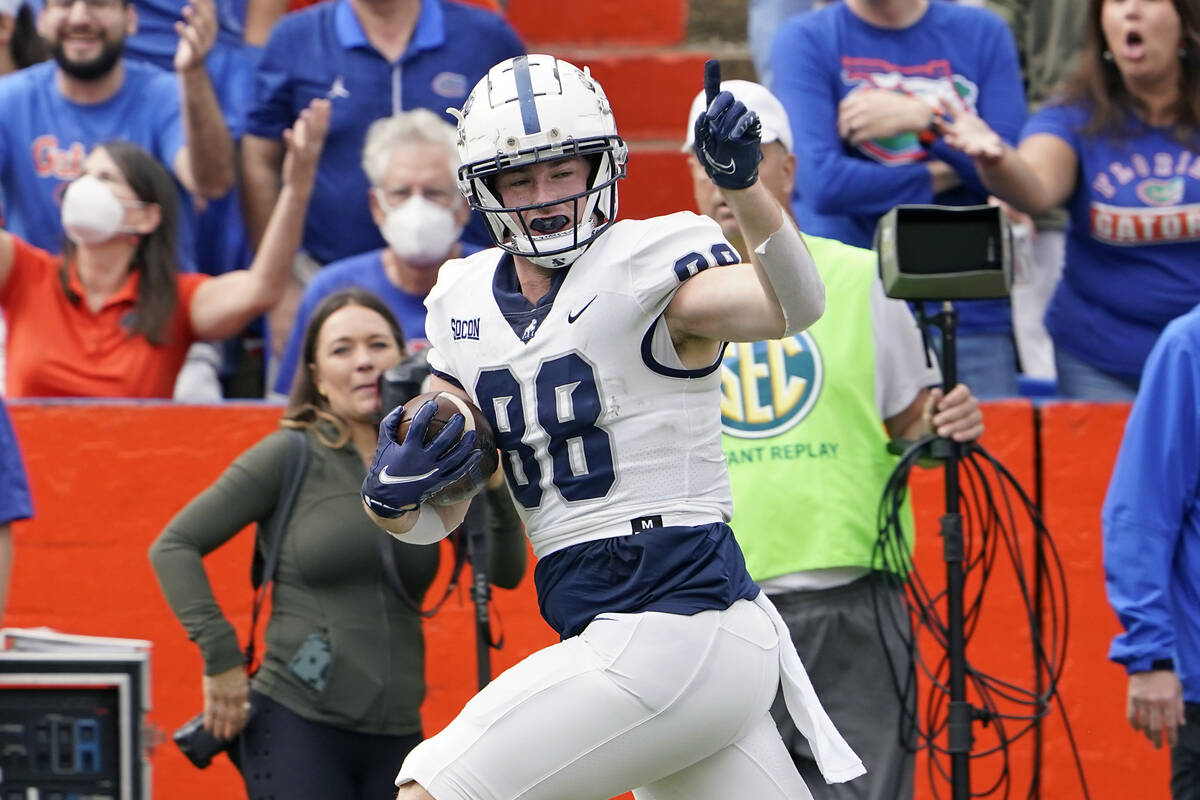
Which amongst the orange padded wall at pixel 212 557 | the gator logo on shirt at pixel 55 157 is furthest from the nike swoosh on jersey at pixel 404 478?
the gator logo on shirt at pixel 55 157

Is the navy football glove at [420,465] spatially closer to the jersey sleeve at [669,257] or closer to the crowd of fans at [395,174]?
the jersey sleeve at [669,257]

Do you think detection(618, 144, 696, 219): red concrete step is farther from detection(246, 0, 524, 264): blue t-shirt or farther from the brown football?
the brown football

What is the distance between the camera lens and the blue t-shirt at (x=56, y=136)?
21.2 feet

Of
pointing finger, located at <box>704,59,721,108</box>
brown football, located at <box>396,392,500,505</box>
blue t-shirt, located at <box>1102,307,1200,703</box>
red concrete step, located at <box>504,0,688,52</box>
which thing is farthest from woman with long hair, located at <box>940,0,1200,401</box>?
red concrete step, located at <box>504,0,688,52</box>

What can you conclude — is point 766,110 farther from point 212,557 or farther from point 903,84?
point 212,557

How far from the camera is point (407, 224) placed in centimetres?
580

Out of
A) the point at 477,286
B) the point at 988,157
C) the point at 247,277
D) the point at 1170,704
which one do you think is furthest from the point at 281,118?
the point at 1170,704

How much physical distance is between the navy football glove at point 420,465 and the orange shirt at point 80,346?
267 centimetres

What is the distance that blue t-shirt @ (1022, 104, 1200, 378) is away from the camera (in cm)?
571

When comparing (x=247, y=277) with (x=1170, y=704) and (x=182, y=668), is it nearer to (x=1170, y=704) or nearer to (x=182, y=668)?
(x=182, y=668)

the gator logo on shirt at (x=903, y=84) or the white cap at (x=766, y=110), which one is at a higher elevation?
the gator logo on shirt at (x=903, y=84)

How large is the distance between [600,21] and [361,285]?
3386mm

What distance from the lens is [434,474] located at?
3363 mm

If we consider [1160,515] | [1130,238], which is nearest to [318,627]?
[1160,515]
